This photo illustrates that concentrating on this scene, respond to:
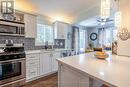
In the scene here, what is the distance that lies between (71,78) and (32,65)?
231 cm

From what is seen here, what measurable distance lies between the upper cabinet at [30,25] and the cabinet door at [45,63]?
2.69ft

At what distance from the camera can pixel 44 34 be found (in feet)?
17.4

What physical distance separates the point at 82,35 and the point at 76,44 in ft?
4.71

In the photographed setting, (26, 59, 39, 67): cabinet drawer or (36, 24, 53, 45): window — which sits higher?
(36, 24, 53, 45): window

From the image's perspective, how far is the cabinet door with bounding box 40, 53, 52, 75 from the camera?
4.10m

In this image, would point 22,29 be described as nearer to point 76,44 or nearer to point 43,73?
point 43,73

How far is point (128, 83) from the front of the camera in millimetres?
944

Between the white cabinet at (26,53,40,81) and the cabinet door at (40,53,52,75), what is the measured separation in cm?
19

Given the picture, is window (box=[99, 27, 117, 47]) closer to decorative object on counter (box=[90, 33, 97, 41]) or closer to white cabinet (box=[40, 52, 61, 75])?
decorative object on counter (box=[90, 33, 97, 41])

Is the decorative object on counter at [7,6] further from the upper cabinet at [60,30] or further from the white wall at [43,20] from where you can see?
the upper cabinet at [60,30]

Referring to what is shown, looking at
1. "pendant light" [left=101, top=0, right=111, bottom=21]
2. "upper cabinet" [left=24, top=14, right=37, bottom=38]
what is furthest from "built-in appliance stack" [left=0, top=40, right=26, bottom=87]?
"pendant light" [left=101, top=0, right=111, bottom=21]

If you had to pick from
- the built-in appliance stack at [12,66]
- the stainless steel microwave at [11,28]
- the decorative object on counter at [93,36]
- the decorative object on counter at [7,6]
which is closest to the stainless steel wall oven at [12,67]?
the built-in appliance stack at [12,66]

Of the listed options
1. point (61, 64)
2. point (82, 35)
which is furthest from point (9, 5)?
point (82, 35)

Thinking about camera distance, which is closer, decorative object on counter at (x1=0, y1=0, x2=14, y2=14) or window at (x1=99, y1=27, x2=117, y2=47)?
decorative object on counter at (x1=0, y1=0, x2=14, y2=14)
